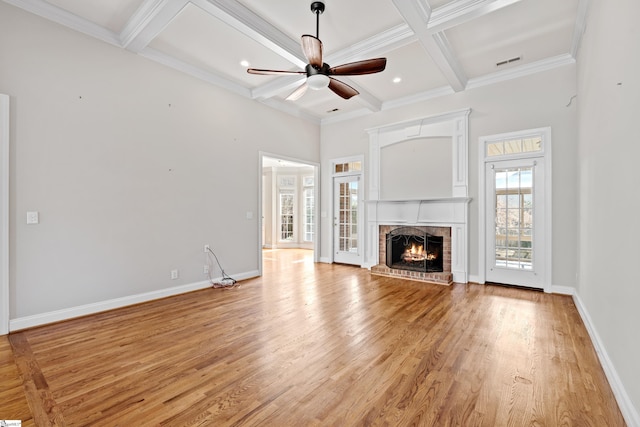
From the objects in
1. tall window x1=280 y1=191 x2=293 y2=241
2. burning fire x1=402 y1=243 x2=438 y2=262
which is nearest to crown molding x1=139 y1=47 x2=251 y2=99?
burning fire x1=402 y1=243 x2=438 y2=262

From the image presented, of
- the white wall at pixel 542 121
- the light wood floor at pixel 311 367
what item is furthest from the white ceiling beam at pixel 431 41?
the light wood floor at pixel 311 367

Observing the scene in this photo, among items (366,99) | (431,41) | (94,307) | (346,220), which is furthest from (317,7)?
(346,220)

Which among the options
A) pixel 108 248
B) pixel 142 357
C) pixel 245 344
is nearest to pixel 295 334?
pixel 245 344

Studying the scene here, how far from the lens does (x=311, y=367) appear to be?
224 centimetres

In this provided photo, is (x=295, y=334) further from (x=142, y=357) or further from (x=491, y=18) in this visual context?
(x=491, y=18)

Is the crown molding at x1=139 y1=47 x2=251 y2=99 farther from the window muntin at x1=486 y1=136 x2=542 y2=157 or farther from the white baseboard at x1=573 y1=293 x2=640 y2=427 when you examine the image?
the white baseboard at x1=573 y1=293 x2=640 y2=427

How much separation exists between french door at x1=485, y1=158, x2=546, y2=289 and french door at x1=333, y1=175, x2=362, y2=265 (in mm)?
2593

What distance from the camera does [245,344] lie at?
2643 millimetres

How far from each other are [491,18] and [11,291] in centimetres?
598

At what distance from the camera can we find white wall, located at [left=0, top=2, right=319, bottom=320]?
3027mm

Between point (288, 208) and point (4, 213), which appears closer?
point (4, 213)

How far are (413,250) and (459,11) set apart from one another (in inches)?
152

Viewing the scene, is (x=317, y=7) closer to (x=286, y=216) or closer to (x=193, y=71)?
(x=193, y=71)

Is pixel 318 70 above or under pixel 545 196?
above
